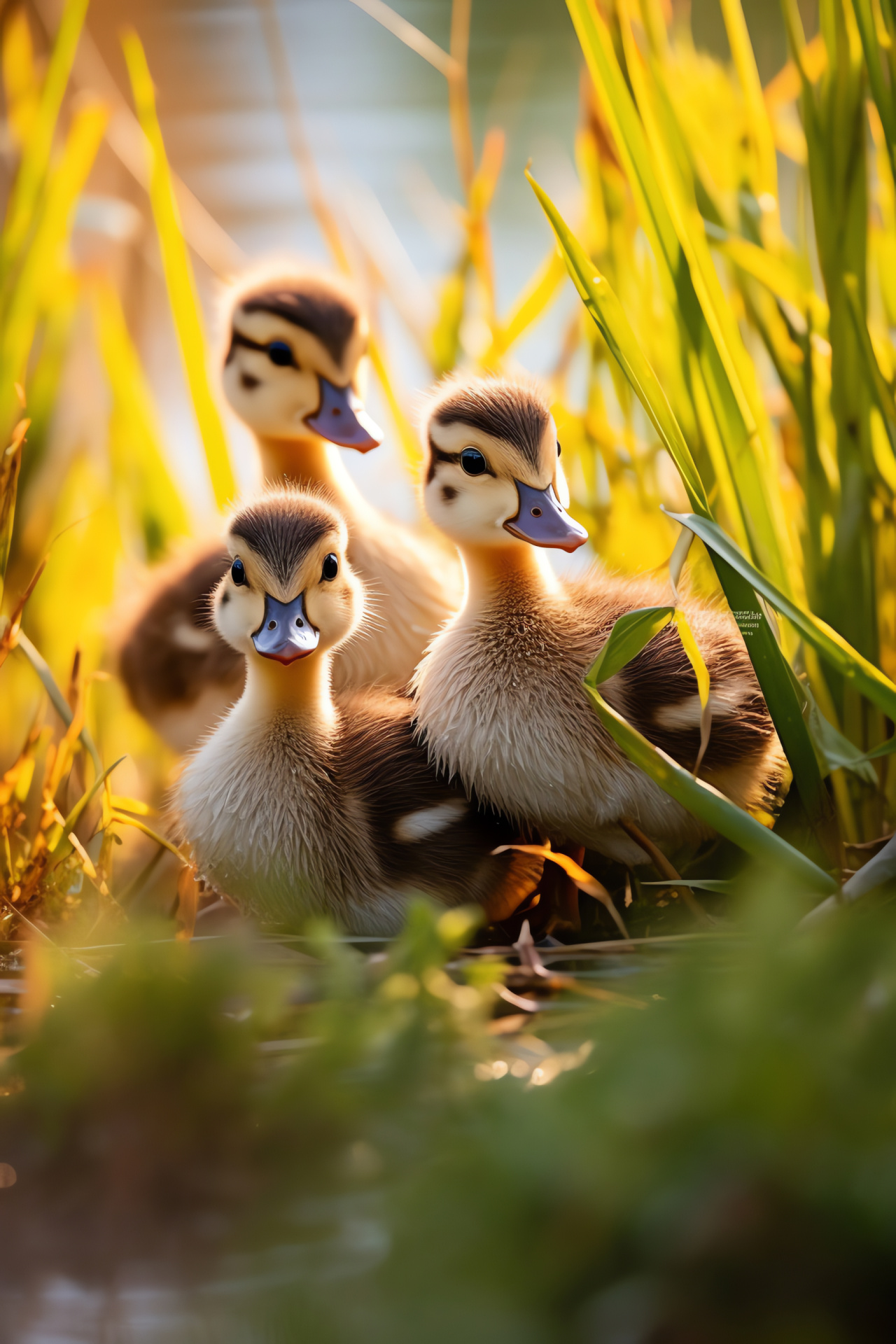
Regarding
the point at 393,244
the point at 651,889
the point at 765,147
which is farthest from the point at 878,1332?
the point at 393,244

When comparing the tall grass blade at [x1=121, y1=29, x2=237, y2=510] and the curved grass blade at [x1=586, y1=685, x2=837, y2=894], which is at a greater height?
the tall grass blade at [x1=121, y1=29, x2=237, y2=510]

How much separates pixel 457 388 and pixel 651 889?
1.21 ft

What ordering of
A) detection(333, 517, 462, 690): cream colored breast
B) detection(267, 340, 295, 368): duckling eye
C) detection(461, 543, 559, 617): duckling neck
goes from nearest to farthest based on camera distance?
detection(461, 543, 559, 617): duckling neck, detection(333, 517, 462, 690): cream colored breast, detection(267, 340, 295, 368): duckling eye

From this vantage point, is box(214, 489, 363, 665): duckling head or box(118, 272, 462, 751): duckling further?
box(118, 272, 462, 751): duckling

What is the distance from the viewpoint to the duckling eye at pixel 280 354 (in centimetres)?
98

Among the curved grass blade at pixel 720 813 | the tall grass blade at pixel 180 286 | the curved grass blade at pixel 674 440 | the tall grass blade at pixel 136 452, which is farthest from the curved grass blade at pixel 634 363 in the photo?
the tall grass blade at pixel 136 452

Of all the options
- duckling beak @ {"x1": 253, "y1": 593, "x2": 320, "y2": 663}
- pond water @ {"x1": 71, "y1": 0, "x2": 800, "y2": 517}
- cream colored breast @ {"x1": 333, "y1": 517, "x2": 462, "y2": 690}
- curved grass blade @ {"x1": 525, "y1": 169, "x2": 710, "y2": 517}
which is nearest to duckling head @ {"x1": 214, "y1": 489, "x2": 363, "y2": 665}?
duckling beak @ {"x1": 253, "y1": 593, "x2": 320, "y2": 663}

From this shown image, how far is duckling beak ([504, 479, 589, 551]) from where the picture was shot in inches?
26.0

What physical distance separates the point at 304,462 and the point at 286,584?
399 mm

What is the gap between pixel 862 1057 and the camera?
10.6 inches

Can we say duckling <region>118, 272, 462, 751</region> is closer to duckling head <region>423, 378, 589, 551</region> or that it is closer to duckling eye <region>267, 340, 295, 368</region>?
duckling eye <region>267, 340, 295, 368</region>

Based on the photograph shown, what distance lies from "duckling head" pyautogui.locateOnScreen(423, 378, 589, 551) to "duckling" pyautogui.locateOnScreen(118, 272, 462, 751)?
0.55 feet

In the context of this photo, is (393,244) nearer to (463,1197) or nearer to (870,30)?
(870,30)

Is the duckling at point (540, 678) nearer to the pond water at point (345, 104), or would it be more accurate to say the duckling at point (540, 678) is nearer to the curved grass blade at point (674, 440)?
the curved grass blade at point (674, 440)
